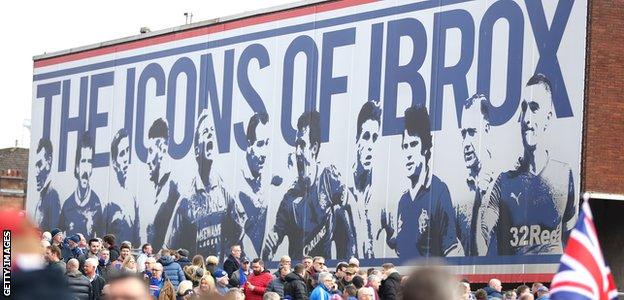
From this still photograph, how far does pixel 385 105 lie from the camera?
87.2ft

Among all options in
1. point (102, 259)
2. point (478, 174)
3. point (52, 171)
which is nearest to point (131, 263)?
point (102, 259)

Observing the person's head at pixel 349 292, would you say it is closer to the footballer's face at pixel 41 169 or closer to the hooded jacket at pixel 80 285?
the hooded jacket at pixel 80 285

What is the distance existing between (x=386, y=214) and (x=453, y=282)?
21.2 metres

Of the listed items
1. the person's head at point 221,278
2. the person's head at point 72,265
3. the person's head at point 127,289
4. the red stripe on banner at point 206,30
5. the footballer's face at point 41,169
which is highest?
the red stripe on banner at point 206,30

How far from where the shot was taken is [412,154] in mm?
25766

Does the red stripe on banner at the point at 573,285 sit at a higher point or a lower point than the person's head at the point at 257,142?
lower

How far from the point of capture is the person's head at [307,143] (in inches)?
1096

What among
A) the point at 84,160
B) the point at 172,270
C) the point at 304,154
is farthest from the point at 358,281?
the point at 84,160

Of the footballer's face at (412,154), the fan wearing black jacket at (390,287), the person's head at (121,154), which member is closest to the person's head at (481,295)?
the fan wearing black jacket at (390,287)

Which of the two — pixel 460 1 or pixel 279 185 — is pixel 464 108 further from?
pixel 279 185

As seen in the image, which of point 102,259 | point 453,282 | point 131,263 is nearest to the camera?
point 453,282

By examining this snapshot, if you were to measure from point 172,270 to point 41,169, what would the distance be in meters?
15.4

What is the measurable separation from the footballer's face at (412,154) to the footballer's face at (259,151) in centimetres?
388

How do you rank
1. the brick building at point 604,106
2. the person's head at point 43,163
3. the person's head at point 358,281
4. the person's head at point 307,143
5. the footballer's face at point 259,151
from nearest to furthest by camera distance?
the person's head at point 358,281
the brick building at point 604,106
the person's head at point 307,143
the footballer's face at point 259,151
the person's head at point 43,163
